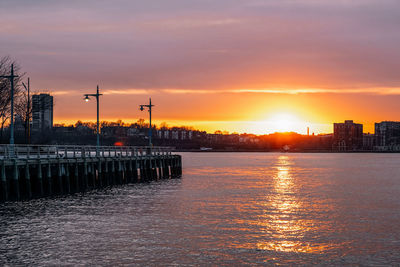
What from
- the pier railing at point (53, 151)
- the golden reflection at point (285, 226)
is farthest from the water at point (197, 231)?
the pier railing at point (53, 151)

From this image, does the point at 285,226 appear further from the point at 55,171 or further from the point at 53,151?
the point at 53,151

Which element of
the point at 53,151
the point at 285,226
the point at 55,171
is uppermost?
the point at 53,151

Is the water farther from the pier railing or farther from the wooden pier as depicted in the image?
the pier railing

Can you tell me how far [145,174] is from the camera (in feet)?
228

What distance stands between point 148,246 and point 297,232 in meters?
9.13

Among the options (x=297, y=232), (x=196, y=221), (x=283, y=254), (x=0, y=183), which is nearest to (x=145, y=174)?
(x=0, y=183)

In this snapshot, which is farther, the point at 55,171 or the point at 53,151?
the point at 53,151

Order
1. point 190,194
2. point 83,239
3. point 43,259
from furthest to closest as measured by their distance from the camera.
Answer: point 190,194 < point 83,239 < point 43,259

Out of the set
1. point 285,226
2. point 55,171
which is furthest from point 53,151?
point 285,226

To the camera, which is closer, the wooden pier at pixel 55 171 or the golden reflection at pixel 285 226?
the golden reflection at pixel 285 226

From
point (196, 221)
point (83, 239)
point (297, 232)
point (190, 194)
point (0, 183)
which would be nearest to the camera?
point (83, 239)

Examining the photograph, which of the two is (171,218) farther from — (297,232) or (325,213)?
(325,213)

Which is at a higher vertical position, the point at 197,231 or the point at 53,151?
the point at 53,151

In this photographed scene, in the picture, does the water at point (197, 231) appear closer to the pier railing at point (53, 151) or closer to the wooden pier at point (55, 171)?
the wooden pier at point (55, 171)
